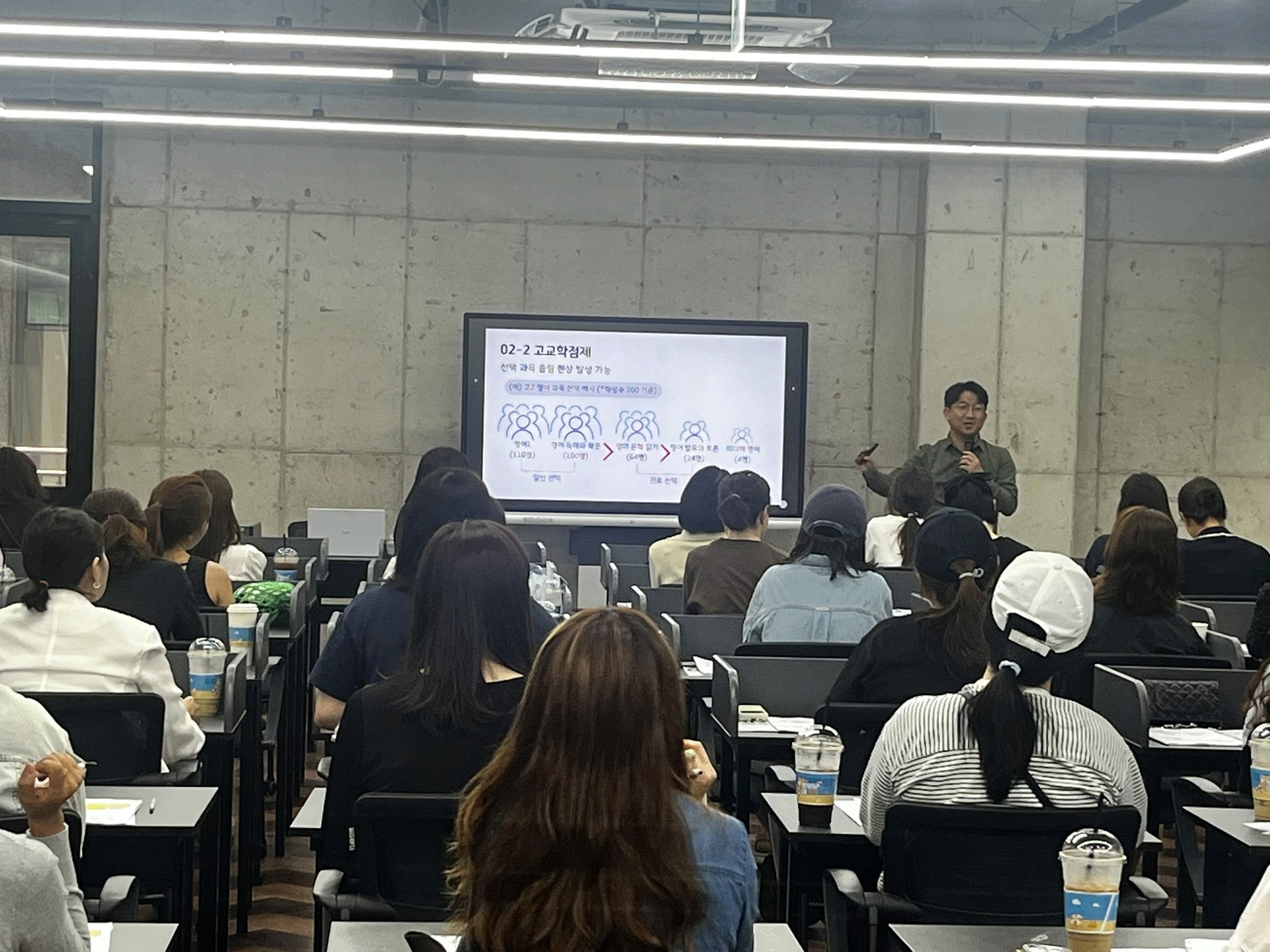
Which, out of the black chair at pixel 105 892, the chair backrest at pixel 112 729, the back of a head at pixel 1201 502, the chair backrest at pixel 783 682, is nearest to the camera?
the black chair at pixel 105 892

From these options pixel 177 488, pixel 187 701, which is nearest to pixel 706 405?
pixel 177 488

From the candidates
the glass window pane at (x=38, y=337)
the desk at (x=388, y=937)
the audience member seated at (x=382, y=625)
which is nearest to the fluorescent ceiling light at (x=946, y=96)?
the audience member seated at (x=382, y=625)

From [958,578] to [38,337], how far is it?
344 inches

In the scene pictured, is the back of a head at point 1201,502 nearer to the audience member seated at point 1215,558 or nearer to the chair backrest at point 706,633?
the audience member seated at point 1215,558

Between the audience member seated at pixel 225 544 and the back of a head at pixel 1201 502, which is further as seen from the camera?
the back of a head at pixel 1201 502

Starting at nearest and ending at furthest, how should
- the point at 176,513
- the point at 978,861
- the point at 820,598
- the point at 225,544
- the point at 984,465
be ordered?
1. the point at 978,861
2. the point at 820,598
3. the point at 176,513
4. the point at 225,544
5. the point at 984,465

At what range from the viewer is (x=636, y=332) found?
1091cm

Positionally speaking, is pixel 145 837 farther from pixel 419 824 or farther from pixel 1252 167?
pixel 1252 167

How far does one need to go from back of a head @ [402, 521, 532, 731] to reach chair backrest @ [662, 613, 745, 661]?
2.73 meters

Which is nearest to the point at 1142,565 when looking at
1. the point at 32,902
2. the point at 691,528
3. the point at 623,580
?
the point at 691,528

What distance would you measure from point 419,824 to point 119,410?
895 cm

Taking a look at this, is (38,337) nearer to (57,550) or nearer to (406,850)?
(57,550)

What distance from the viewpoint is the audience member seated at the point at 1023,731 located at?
2936 mm

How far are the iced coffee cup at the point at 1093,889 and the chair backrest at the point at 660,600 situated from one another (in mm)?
4247
